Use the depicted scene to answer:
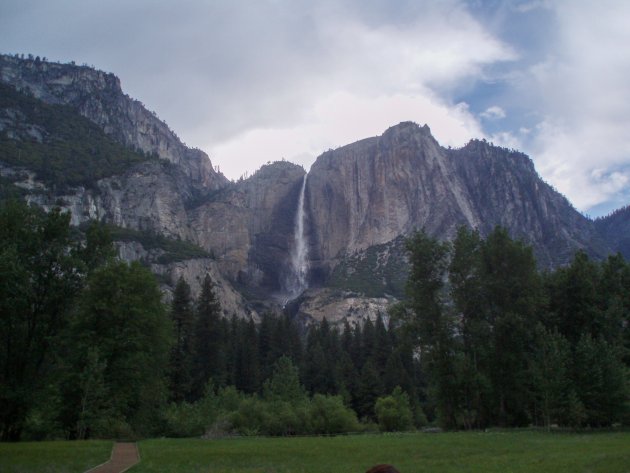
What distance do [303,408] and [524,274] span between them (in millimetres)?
20189

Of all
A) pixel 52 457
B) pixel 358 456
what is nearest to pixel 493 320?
pixel 358 456

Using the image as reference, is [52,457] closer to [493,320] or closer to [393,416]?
[493,320]

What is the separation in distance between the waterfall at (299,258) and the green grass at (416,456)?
147630 millimetres

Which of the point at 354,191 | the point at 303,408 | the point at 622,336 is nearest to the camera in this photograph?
the point at 622,336

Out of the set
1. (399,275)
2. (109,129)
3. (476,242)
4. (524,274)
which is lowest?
(524,274)

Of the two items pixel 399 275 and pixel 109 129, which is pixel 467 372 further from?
pixel 109 129

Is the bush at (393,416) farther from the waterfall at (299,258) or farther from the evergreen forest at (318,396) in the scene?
the waterfall at (299,258)

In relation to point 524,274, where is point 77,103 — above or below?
above

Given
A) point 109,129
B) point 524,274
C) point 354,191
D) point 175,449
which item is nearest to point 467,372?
point 524,274

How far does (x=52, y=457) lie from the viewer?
19438mm

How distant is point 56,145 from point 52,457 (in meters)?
154

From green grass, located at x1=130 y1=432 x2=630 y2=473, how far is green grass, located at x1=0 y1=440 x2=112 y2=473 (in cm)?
177

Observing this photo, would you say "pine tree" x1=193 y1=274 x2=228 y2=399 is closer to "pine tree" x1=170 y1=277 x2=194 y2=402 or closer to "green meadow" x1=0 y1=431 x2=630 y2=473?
"pine tree" x1=170 y1=277 x2=194 y2=402

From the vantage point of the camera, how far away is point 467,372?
35.3 m
